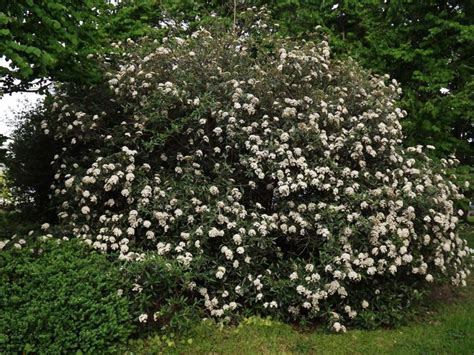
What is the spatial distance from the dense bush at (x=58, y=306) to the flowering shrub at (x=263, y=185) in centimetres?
56

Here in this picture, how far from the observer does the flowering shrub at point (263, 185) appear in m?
5.55

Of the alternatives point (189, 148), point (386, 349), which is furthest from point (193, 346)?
point (189, 148)

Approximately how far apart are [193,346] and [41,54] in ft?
11.3

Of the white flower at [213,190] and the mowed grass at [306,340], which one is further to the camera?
the white flower at [213,190]

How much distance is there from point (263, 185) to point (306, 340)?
2261mm

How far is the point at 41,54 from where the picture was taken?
495 centimetres

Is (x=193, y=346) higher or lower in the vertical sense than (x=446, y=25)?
lower

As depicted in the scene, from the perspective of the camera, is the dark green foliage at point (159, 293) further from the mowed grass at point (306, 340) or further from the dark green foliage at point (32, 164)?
the dark green foliage at point (32, 164)

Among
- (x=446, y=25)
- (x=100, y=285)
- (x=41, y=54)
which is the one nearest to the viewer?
(x=100, y=285)

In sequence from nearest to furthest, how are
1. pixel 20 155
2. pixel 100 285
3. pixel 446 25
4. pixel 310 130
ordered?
1. pixel 100 285
2. pixel 310 130
3. pixel 20 155
4. pixel 446 25

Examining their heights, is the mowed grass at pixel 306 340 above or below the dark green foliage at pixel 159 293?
below

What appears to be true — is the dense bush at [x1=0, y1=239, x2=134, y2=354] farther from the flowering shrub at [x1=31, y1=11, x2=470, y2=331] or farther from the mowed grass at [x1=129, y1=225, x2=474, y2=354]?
the flowering shrub at [x1=31, y1=11, x2=470, y2=331]

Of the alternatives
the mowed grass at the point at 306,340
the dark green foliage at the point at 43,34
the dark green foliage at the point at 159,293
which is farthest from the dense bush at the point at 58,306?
the dark green foliage at the point at 43,34

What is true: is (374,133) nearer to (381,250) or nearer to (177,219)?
(381,250)
